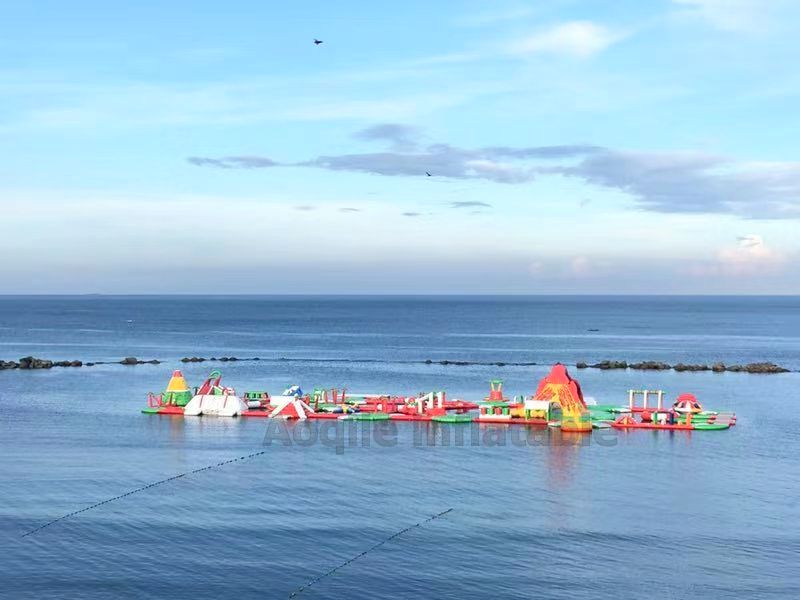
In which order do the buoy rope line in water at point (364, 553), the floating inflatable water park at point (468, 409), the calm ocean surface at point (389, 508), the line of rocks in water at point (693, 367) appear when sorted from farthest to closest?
1. the line of rocks in water at point (693, 367)
2. the floating inflatable water park at point (468, 409)
3. the calm ocean surface at point (389, 508)
4. the buoy rope line in water at point (364, 553)

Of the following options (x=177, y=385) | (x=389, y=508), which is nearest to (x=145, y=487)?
(x=389, y=508)

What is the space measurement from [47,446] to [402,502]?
22.6 m

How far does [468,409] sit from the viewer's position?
70.9 meters

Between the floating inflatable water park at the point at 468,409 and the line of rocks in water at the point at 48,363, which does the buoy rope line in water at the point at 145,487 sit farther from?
the line of rocks in water at the point at 48,363

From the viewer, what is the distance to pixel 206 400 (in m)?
67.2

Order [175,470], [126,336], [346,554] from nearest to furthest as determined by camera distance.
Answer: [346,554] < [175,470] < [126,336]

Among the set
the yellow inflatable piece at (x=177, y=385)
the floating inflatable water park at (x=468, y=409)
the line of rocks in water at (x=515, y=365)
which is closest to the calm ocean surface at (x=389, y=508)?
the floating inflatable water park at (x=468, y=409)

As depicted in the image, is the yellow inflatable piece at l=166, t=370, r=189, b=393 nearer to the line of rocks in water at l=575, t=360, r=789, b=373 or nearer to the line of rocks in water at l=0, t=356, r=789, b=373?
the line of rocks in water at l=0, t=356, r=789, b=373

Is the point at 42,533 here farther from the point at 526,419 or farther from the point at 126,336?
the point at 126,336

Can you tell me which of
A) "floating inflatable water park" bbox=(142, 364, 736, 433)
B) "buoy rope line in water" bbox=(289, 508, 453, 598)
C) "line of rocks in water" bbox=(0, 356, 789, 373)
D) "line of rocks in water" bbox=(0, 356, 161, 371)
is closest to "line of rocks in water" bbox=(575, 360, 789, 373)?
"line of rocks in water" bbox=(0, 356, 789, 373)

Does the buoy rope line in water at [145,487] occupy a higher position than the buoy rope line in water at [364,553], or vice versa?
the buoy rope line in water at [145,487]

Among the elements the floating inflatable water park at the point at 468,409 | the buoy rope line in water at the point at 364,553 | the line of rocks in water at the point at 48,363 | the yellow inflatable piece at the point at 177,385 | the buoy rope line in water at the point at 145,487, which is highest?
the line of rocks in water at the point at 48,363

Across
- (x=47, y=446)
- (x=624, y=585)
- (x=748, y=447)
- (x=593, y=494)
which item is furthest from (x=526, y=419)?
(x=624, y=585)

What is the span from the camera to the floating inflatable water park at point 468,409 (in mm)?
62312
